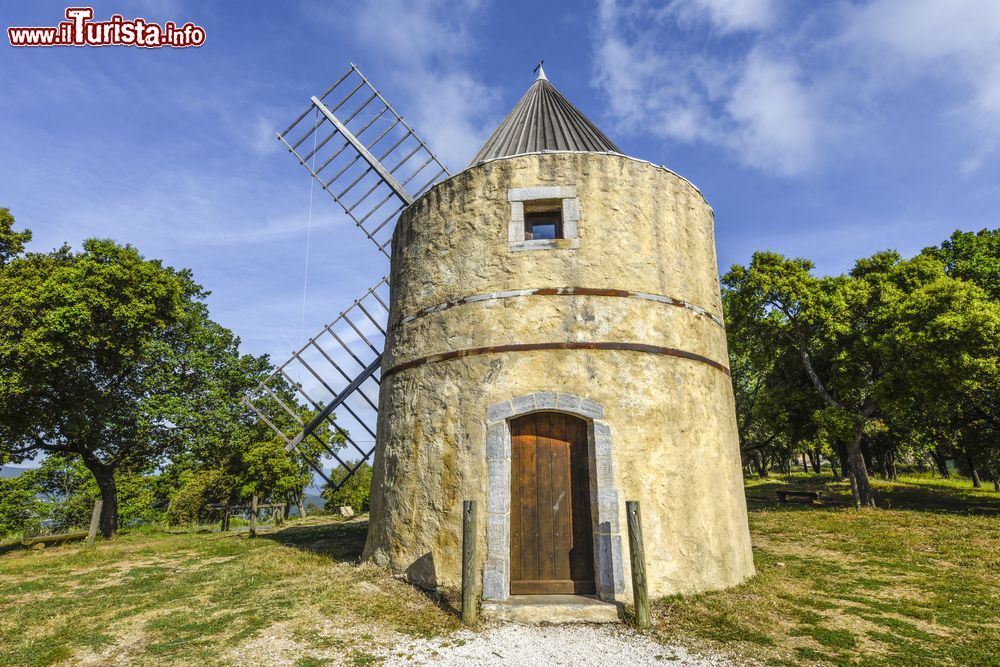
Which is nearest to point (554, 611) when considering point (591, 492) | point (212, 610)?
point (591, 492)

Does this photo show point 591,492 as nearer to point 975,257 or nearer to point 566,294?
point 566,294

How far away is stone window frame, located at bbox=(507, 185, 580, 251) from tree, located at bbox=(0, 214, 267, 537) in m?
12.7

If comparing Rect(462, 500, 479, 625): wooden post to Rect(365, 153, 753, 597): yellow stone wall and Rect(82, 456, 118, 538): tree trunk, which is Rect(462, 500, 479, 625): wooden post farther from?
Rect(82, 456, 118, 538): tree trunk

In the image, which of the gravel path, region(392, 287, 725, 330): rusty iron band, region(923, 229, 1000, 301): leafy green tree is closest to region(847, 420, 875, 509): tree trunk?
region(923, 229, 1000, 301): leafy green tree

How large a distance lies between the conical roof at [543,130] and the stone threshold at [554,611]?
282 inches

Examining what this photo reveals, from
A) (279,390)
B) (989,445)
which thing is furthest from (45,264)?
(989,445)

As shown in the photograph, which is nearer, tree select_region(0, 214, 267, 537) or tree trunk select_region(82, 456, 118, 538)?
tree select_region(0, 214, 267, 537)

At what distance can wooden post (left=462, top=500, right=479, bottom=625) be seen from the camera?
19.7ft

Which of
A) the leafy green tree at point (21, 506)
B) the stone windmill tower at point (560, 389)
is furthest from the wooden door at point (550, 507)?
the leafy green tree at point (21, 506)

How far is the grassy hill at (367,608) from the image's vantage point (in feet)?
17.0

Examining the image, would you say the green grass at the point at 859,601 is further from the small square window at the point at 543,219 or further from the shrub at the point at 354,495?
the shrub at the point at 354,495

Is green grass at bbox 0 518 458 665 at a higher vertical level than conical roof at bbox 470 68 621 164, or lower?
lower

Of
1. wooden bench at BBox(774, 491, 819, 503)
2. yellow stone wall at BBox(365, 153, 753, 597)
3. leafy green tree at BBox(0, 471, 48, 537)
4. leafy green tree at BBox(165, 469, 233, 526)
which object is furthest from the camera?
leafy green tree at BBox(165, 469, 233, 526)

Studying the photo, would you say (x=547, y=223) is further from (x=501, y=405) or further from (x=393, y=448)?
(x=393, y=448)
